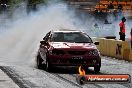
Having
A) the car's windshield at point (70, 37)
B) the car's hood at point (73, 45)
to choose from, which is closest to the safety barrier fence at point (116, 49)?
the car's windshield at point (70, 37)

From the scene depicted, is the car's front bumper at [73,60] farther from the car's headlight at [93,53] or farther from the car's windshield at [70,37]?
the car's windshield at [70,37]

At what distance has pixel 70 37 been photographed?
16.2 m

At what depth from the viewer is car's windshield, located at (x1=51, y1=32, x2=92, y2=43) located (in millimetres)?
15945

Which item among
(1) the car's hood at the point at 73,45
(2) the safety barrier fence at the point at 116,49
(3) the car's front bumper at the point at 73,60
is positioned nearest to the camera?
(3) the car's front bumper at the point at 73,60

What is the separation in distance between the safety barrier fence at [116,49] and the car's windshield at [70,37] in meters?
5.48

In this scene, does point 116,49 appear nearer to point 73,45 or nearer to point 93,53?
point 73,45

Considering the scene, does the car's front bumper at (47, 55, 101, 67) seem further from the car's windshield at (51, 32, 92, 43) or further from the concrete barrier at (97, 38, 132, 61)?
the concrete barrier at (97, 38, 132, 61)

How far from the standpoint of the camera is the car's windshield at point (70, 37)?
628 inches

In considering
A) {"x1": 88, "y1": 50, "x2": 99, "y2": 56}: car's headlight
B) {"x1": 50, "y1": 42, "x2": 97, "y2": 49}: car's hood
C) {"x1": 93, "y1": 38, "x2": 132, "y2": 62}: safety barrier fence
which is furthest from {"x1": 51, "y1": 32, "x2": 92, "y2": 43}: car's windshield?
{"x1": 93, "y1": 38, "x2": 132, "y2": 62}: safety barrier fence

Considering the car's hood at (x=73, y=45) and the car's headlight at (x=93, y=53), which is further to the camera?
the car's hood at (x=73, y=45)

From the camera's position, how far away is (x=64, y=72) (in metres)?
15.2

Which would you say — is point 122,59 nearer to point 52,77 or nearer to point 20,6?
point 52,77

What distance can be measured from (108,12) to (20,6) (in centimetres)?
4053

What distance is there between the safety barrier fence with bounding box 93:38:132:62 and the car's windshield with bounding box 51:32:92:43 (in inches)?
216
